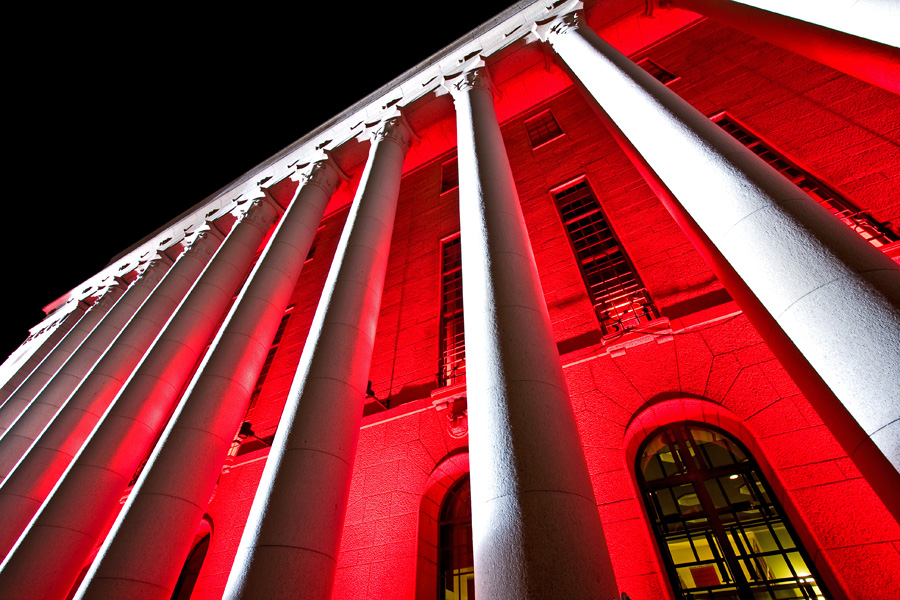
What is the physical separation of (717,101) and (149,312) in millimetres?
19967

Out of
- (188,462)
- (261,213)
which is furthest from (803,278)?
(261,213)

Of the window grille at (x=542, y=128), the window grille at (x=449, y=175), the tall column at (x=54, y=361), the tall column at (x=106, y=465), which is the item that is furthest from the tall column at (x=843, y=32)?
the tall column at (x=54, y=361)

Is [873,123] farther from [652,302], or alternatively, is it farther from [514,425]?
[514,425]

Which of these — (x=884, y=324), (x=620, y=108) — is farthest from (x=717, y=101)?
(x=884, y=324)

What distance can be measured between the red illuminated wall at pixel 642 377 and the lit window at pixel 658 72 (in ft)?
1.09

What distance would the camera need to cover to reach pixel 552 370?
19.2 feet

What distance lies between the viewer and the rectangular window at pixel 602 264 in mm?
10547

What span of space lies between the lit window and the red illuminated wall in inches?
13.1

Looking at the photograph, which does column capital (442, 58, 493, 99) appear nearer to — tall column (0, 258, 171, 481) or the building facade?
the building facade

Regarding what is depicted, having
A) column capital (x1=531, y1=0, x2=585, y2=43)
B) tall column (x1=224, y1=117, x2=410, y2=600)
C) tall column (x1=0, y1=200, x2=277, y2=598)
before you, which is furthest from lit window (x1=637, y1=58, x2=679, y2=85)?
tall column (x1=0, y1=200, x2=277, y2=598)

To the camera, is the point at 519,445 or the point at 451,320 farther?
the point at 451,320

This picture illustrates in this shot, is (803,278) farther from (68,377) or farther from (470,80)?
(68,377)

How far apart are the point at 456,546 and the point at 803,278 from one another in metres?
8.26

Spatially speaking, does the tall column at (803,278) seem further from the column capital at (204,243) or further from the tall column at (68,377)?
the tall column at (68,377)
